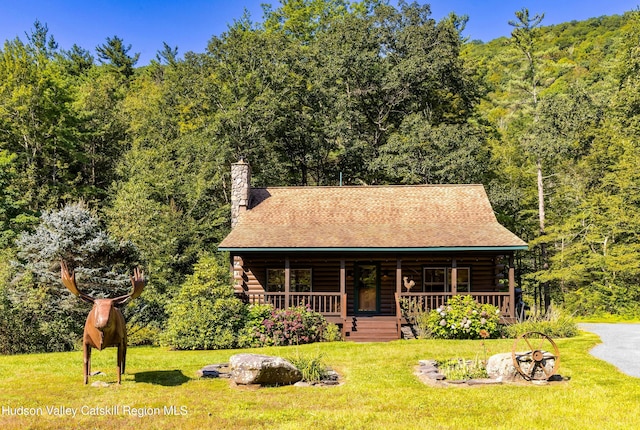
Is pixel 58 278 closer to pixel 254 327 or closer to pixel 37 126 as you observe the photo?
pixel 254 327

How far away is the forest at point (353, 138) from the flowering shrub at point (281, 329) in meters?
7.11

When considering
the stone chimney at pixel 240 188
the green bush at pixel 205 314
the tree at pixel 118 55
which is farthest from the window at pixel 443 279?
the tree at pixel 118 55

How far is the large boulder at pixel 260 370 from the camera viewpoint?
10.5 metres

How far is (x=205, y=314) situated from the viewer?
55.4 ft

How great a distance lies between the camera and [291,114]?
3406cm

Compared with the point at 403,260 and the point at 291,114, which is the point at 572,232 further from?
the point at 291,114

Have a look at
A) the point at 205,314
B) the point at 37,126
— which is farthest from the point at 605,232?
the point at 37,126

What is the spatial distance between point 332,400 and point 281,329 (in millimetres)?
7746

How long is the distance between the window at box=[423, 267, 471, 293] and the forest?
30.0 ft

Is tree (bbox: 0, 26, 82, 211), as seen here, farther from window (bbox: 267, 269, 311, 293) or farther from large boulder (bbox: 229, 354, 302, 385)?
Result: large boulder (bbox: 229, 354, 302, 385)

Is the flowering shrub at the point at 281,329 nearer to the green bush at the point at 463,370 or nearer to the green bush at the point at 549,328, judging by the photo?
the green bush at the point at 463,370

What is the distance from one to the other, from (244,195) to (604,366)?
15.2 metres

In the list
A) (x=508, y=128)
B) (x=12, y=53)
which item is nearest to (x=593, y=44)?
(x=508, y=128)

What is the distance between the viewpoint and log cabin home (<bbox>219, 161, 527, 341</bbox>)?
18984 mm
